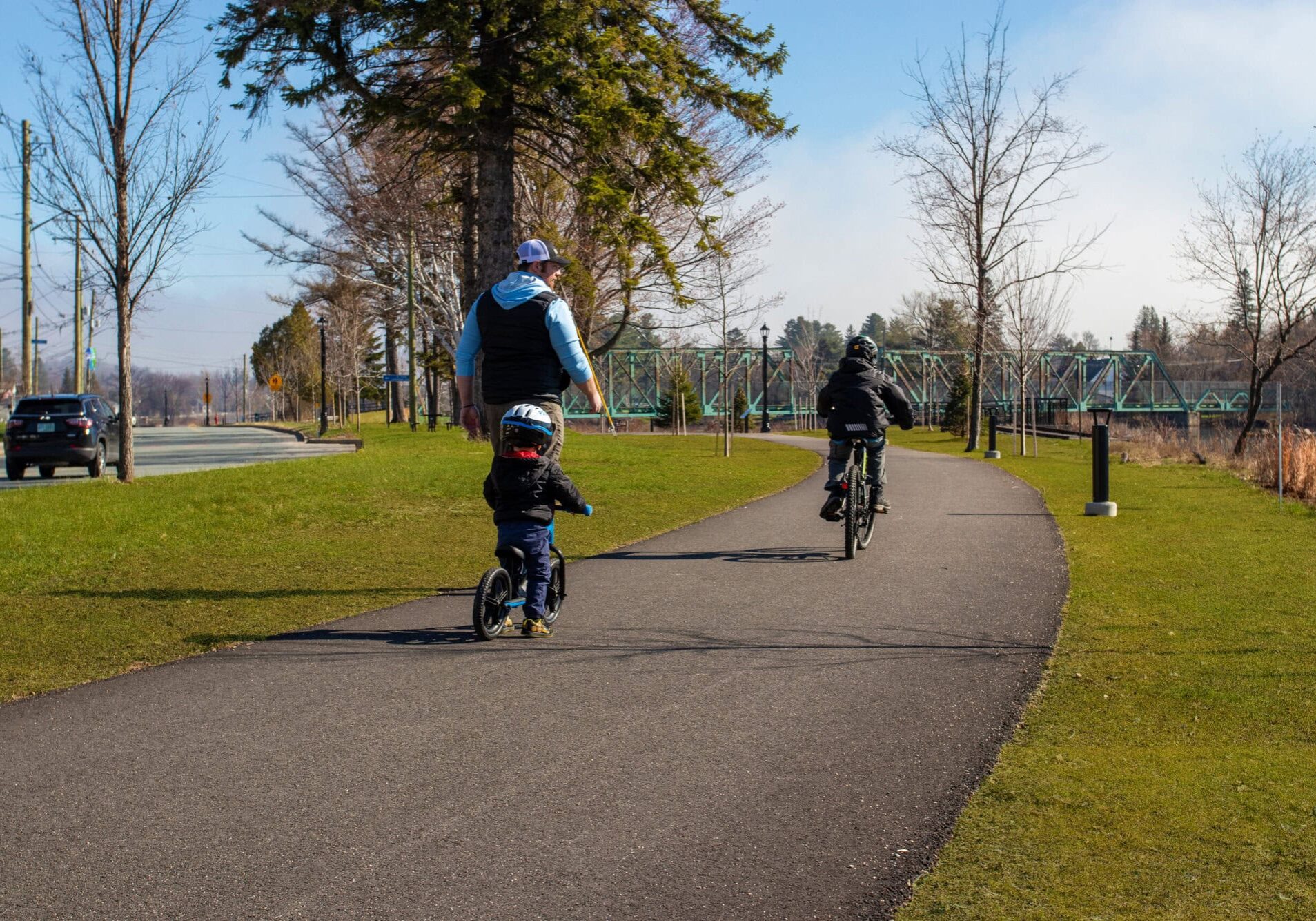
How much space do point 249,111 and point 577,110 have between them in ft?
17.9

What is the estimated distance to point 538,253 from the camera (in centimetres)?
692

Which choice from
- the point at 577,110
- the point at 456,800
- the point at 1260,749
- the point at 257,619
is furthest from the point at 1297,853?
the point at 577,110

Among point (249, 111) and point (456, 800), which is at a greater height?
point (249, 111)

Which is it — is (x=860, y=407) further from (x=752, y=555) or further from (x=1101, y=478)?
(x=1101, y=478)

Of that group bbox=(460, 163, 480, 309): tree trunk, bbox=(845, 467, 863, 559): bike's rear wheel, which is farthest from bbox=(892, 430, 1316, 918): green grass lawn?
bbox=(460, 163, 480, 309): tree trunk

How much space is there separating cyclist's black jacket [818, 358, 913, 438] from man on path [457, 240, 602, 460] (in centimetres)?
437

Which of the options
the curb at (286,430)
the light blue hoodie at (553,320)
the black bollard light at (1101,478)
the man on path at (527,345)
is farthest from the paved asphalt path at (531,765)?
the curb at (286,430)

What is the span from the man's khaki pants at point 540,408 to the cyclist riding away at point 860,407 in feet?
14.3

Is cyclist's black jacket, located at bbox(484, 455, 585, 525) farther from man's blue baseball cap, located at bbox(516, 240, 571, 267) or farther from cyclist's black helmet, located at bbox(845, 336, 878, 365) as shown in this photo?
cyclist's black helmet, located at bbox(845, 336, 878, 365)

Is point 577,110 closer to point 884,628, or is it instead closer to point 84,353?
point 884,628

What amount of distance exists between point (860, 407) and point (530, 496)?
5.02 m

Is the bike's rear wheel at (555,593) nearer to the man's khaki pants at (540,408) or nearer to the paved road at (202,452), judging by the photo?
the man's khaki pants at (540,408)

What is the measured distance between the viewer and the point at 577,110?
1903 centimetres

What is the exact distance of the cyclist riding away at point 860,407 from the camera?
11008 mm
